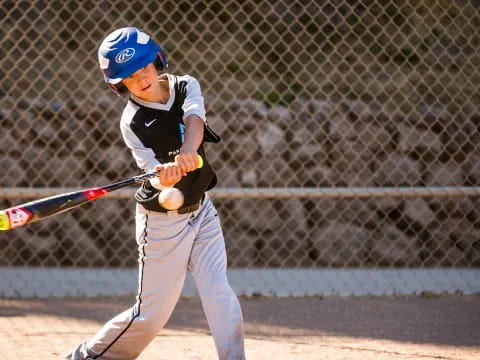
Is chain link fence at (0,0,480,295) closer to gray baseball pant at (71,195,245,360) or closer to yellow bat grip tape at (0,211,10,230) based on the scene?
gray baseball pant at (71,195,245,360)

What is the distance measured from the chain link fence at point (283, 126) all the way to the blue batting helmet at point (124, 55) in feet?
8.70

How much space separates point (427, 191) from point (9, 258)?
110 inches

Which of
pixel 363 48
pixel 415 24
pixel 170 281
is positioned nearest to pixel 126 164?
pixel 363 48

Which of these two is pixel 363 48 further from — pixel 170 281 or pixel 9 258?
pixel 170 281

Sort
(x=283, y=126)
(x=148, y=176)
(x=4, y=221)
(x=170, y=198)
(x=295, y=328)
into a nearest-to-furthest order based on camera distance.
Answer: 1. (x=4, y=221)
2. (x=170, y=198)
3. (x=148, y=176)
4. (x=295, y=328)
5. (x=283, y=126)

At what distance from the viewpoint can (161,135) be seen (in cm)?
290

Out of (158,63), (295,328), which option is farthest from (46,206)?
(295,328)

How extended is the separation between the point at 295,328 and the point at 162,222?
4.25 ft

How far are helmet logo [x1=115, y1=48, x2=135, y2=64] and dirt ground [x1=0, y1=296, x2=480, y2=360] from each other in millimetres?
1270

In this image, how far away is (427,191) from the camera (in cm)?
441

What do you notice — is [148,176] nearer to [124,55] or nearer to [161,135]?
[161,135]

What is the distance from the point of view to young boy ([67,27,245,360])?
9.28 ft

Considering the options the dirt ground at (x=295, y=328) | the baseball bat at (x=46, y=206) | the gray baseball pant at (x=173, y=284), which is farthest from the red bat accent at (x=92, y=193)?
the dirt ground at (x=295, y=328)

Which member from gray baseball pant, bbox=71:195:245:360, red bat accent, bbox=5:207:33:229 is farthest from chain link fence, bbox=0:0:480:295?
red bat accent, bbox=5:207:33:229
